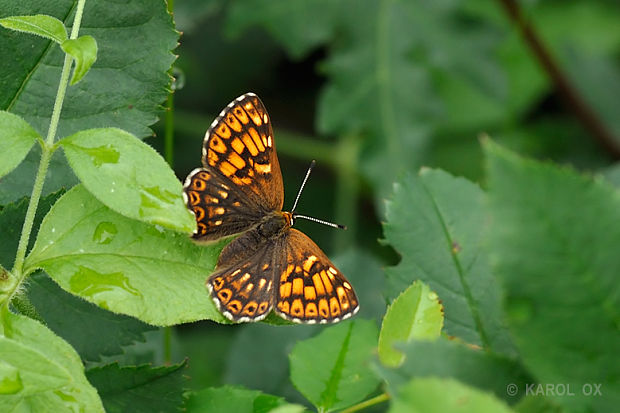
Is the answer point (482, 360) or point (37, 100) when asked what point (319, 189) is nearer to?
point (37, 100)

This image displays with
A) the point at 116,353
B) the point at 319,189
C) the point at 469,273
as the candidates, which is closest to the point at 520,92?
the point at 319,189

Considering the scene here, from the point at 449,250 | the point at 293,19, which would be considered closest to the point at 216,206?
the point at 449,250

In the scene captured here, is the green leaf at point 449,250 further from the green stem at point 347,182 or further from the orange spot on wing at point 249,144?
the green stem at point 347,182

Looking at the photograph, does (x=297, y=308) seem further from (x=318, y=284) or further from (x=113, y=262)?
(x=113, y=262)

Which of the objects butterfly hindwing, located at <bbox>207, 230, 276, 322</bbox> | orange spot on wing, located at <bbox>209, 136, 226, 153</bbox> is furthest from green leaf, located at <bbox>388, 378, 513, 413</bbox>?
orange spot on wing, located at <bbox>209, 136, 226, 153</bbox>

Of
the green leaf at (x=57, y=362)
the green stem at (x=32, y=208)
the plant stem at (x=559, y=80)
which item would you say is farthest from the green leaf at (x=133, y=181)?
the plant stem at (x=559, y=80)

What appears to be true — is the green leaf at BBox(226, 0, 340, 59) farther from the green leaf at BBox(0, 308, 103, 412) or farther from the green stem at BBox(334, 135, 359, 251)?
the green leaf at BBox(0, 308, 103, 412)
